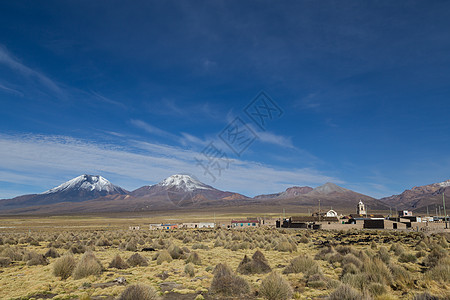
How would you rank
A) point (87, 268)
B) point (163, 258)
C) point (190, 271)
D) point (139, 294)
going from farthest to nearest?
1. point (163, 258)
2. point (190, 271)
3. point (87, 268)
4. point (139, 294)

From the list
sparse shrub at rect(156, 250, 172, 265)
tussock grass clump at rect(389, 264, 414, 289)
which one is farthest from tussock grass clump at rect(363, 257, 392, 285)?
sparse shrub at rect(156, 250, 172, 265)

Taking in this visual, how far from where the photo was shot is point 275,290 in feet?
36.5

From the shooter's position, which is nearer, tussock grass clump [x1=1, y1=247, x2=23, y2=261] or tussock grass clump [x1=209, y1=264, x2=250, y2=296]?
tussock grass clump [x1=209, y1=264, x2=250, y2=296]

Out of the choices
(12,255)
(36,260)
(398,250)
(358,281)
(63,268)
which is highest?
(358,281)

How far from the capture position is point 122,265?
59.1 ft

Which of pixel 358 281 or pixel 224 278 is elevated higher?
pixel 358 281

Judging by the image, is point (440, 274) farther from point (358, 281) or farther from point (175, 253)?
point (175, 253)

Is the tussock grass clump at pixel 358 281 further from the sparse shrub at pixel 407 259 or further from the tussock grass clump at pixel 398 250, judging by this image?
the tussock grass clump at pixel 398 250

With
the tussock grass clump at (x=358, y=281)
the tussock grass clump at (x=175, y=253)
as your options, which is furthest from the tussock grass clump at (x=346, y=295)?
the tussock grass clump at (x=175, y=253)

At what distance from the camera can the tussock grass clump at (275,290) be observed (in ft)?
36.2

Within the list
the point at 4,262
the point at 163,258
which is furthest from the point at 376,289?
the point at 4,262

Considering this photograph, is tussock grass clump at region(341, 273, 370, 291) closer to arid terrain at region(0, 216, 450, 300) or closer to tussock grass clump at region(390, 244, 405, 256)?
arid terrain at region(0, 216, 450, 300)

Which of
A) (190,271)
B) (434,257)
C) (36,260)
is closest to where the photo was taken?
(190,271)

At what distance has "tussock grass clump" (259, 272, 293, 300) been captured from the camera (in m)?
11.0
